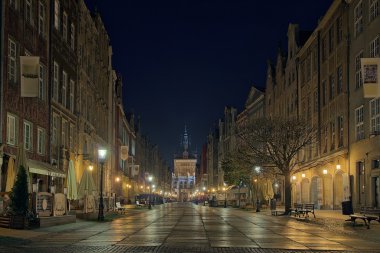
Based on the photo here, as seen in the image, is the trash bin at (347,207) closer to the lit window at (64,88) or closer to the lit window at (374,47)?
the lit window at (374,47)

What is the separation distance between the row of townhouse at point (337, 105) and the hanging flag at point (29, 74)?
21966mm

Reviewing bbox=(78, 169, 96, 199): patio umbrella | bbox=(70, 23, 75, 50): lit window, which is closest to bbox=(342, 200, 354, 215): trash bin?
bbox=(78, 169, 96, 199): patio umbrella

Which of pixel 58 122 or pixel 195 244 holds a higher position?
pixel 58 122

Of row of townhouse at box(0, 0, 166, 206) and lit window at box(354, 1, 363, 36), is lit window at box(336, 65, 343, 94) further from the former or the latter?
row of townhouse at box(0, 0, 166, 206)

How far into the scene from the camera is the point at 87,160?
5412cm

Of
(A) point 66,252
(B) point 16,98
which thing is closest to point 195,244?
(A) point 66,252

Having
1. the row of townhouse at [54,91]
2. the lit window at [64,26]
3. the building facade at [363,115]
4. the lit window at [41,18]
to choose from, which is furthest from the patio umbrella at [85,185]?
the building facade at [363,115]

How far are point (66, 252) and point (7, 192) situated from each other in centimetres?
1148

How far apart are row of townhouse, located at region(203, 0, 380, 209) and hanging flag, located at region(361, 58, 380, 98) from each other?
40.4ft

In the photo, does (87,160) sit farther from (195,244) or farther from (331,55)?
(195,244)

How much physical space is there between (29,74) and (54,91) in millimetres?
11580

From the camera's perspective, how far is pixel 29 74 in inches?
1215

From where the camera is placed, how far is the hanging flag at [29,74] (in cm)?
3070

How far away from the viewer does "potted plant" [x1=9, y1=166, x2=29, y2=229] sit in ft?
86.3
